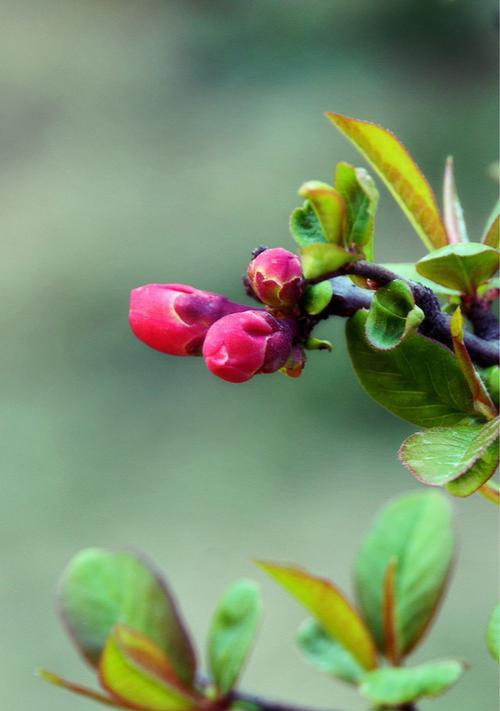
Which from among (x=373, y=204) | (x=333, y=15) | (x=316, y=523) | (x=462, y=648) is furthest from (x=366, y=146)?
(x=333, y=15)

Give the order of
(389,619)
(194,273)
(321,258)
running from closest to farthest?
(321,258) < (389,619) < (194,273)

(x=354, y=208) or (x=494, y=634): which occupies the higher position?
(x=354, y=208)

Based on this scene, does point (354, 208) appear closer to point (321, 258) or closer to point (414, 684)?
point (321, 258)

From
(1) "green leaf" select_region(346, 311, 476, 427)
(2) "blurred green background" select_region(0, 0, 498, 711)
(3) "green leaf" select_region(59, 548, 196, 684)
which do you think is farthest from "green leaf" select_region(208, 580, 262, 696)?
(2) "blurred green background" select_region(0, 0, 498, 711)

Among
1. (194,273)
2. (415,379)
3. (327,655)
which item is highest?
(194,273)

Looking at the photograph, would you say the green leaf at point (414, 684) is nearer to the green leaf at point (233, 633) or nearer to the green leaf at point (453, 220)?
the green leaf at point (233, 633)

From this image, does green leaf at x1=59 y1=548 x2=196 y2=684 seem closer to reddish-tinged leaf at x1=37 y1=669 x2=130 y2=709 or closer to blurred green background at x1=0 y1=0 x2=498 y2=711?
reddish-tinged leaf at x1=37 y1=669 x2=130 y2=709

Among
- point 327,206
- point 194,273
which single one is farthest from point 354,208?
point 194,273
